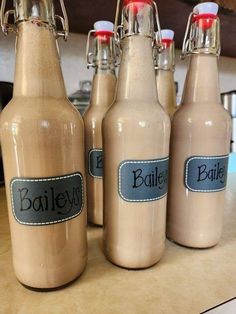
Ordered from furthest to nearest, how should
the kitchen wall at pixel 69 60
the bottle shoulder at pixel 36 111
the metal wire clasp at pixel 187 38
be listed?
the kitchen wall at pixel 69 60
the metal wire clasp at pixel 187 38
the bottle shoulder at pixel 36 111

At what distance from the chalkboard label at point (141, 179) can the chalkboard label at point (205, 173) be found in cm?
6

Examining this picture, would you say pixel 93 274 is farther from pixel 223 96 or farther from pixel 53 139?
pixel 223 96

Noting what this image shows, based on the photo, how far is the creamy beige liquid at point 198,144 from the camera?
0.33 m

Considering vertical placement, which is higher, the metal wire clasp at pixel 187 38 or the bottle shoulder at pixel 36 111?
the metal wire clasp at pixel 187 38

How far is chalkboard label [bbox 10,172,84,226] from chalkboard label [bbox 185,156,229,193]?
0.16 m

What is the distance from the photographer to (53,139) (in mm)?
244

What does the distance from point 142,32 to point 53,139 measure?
162 mm

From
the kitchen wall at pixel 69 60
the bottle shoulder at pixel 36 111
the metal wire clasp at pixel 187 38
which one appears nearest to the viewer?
the bottle shoulder at pixel 36 111

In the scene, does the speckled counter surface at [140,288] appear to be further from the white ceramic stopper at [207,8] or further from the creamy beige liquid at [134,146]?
the white ceramic stopper at [207,8]

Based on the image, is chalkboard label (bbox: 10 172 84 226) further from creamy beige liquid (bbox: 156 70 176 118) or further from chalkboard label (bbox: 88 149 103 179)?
creamy beige liquid (bbox: 156 70 176 118)

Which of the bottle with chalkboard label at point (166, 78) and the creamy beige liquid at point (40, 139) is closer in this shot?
the creamy beige liquid at point (40, 139)

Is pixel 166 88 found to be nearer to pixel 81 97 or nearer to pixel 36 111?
pixel 36 111

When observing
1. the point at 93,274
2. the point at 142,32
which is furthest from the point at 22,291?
the point at 142,32

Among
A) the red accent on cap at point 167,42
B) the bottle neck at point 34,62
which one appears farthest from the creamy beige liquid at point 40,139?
the red accent on cap at point 167,42
